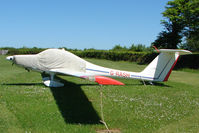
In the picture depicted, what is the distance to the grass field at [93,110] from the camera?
577 centimetres

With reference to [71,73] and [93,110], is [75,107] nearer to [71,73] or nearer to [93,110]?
[93,110]

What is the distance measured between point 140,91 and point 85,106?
3.81 m

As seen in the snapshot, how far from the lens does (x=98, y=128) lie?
18.8 ft

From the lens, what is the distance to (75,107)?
24.7ft

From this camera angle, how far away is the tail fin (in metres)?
11.4

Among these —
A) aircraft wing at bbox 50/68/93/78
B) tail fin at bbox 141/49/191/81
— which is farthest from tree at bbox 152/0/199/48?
aircraft wing at bbox 50/68/93/78

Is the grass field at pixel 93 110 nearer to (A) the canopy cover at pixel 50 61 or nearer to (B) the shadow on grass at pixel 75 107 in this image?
(B) the shadow on grass at pixel 75 107

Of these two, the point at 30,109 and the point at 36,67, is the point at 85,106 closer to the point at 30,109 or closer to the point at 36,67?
the point at 30,109

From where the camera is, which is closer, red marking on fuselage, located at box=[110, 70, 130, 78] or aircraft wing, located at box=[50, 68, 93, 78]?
aircraft wing, located at box=[50, 68, 93, 78]

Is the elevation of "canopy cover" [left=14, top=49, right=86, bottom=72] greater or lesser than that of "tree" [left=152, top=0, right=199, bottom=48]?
lesser

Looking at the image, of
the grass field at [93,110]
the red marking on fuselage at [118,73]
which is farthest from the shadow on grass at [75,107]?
the red marking on fuselage at [118,73]

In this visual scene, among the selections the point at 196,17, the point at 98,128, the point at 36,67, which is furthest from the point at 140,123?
the point at 196,17

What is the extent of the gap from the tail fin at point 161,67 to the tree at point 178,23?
827 inches

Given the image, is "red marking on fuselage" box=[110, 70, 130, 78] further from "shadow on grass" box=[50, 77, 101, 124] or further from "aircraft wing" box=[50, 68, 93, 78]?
"aircraft wing" box=[50, 68, 93, 78]
